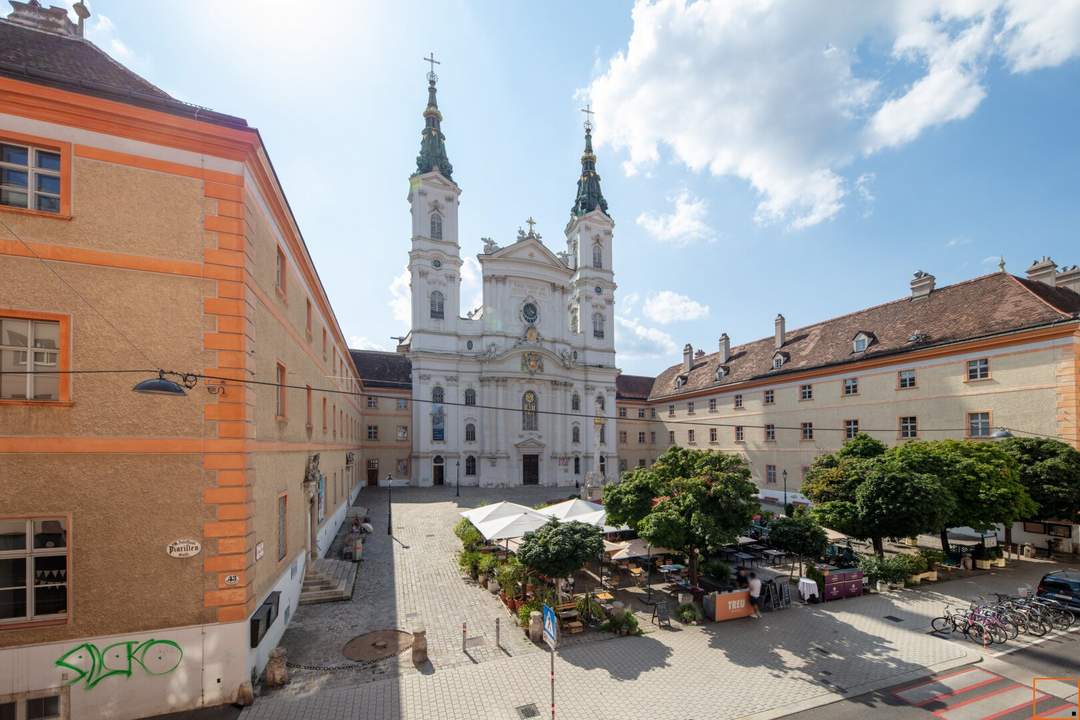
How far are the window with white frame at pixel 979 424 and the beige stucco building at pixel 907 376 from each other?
6 cm

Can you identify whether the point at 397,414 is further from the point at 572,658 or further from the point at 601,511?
the point at 572,658

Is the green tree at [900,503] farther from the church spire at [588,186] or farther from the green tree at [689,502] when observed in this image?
the church spire at [588,186]

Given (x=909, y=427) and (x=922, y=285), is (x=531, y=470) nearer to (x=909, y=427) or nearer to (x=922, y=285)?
(x=909, y=427)

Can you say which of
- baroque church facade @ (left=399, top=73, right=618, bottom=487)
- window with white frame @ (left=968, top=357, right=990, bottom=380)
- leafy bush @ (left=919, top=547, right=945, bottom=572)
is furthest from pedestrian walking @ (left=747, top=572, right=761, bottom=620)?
baroque church facade @ (left=399, top=73, right=618, bottom=487)

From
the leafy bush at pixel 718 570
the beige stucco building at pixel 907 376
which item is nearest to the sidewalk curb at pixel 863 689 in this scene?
the leafy bush at pixel 718 570

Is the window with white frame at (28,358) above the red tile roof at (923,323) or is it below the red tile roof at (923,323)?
below

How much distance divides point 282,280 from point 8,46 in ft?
21.8

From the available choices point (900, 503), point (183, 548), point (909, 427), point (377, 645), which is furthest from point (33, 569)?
point (909, 427)

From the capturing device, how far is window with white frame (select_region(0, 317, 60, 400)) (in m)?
8.16

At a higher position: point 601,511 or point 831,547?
point 601,511

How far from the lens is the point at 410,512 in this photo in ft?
101

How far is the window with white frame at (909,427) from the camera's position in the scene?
28.3m

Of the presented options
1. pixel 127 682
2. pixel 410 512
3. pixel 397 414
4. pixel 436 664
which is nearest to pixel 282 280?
pixel 127 682

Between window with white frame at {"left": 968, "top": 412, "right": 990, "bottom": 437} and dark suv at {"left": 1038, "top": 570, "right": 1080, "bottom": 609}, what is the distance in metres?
12.9
